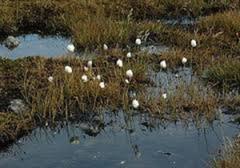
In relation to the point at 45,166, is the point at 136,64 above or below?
above

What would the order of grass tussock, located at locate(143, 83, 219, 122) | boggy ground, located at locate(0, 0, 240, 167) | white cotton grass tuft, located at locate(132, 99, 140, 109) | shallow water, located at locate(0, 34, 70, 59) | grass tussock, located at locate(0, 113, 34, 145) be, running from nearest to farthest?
grass tussock, located at locate(0, 113, 34, 145)
white cotton grass tuft, located at locate(132, 99, 140, 109)
grass tussock, located at locate(143, 83, 219, 122)
boggy ground, located at locate(0, 0, 240, 167)
shallow water, located at locate(0, 34, 70, 59)

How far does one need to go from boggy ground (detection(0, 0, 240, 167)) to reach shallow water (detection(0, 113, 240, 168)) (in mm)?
304

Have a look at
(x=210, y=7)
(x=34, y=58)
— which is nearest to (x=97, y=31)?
(x=34, y=58)

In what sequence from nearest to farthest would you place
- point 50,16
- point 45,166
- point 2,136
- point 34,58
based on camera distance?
point 45,166 < point 2,136 < point 34,58 < point 50,16

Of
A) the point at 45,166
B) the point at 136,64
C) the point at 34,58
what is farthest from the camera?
the point at 34,58

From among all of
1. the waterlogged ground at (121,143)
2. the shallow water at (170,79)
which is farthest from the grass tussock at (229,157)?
the shallow water at (170,79)

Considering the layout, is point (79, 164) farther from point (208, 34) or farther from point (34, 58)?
point (208, 34)

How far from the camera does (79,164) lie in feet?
27.7

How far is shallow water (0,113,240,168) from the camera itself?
850 centimetres

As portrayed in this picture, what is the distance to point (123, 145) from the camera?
9.03 metres

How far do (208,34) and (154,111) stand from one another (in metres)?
4.40

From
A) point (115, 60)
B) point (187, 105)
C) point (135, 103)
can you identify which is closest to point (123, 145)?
point (135, 103)

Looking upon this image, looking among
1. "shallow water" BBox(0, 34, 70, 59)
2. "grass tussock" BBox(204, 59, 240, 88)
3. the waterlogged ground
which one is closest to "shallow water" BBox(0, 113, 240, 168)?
the waterlogged ground

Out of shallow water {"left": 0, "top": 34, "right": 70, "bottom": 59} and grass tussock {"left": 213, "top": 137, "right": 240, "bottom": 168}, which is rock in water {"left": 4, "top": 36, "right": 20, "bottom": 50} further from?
grass tussock {"left": 213, "top": 137, "right": 240, "bottom": 168}
